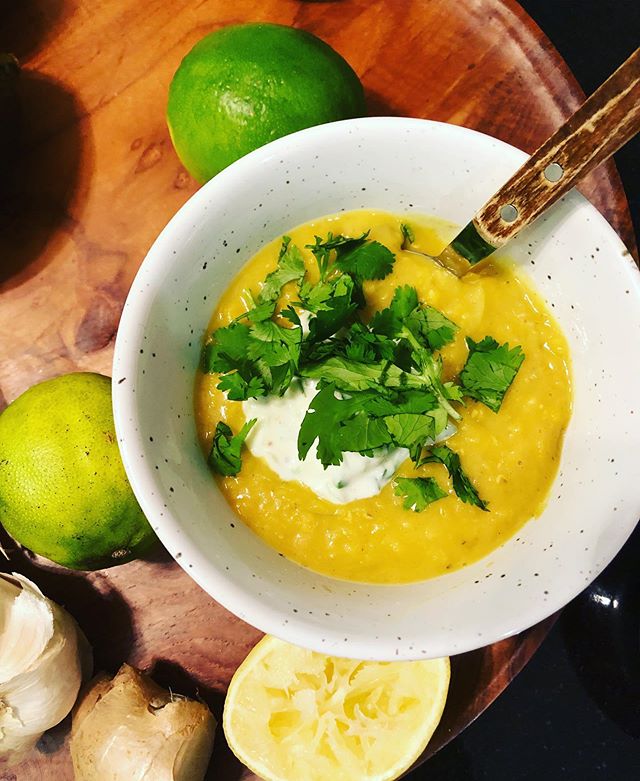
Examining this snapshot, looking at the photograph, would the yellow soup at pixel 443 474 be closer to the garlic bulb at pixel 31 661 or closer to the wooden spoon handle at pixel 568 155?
the wooden spoon handle at pixel 568 155

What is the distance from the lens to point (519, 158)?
3.87ft

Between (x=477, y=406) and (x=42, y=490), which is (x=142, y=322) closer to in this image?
(x=42, y=490)

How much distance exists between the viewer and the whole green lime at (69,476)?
4.44 ft

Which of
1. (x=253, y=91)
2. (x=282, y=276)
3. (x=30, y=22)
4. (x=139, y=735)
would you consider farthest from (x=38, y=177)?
(x=139, y=735)

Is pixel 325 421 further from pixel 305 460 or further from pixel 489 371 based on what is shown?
pixel 489 371

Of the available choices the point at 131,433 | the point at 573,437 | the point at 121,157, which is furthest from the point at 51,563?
the point at 573,437

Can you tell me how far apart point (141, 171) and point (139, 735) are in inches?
41.4

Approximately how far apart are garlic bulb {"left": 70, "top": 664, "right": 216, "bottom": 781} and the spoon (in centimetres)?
93

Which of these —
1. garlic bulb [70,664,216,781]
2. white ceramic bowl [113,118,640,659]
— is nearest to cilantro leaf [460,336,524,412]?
white ceramic bowl [113,118,640,659]

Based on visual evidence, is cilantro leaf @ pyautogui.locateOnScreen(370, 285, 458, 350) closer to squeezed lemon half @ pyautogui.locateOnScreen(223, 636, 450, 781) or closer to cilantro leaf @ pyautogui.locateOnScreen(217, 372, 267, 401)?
cilantro leaf @ pyautogui.locateOnScreen(217, 372, 267, 401)

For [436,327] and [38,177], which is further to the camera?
[38,177]

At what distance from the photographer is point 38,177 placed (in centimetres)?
156

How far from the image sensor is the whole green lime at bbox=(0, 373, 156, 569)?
135 cm

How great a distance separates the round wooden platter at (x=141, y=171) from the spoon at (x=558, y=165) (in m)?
0.41
